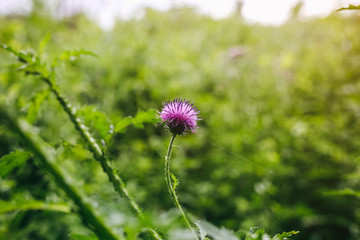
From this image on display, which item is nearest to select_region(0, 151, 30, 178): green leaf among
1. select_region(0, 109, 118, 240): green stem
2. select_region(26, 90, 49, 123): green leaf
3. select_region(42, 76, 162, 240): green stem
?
select_region(42, 76, 162, 240): green stem

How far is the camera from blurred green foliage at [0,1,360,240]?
2.03 meters

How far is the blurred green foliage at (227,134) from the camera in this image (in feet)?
6.66

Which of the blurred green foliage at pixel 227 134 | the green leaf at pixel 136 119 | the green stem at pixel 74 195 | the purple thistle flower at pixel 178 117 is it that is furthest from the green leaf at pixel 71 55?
the green stem at pixel 74 195

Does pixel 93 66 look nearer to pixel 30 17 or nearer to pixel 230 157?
pixel 30 17

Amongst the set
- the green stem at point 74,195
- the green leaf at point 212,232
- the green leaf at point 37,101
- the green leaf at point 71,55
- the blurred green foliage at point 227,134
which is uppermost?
the blurred green foliage at point 227,134

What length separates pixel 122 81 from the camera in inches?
146

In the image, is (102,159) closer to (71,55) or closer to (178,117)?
(178,117)

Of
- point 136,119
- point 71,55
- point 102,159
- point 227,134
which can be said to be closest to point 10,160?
point 102,159

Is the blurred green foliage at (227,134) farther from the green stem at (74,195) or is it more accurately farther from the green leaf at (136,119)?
the green stem at (74,195)

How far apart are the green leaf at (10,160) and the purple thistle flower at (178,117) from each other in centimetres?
32

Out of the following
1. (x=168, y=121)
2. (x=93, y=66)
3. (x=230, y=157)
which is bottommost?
(x=168, y=121)

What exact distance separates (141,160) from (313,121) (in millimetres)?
1688

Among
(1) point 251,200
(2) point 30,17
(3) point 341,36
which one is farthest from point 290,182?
(2) point 30,17

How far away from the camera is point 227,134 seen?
2.76 metres
